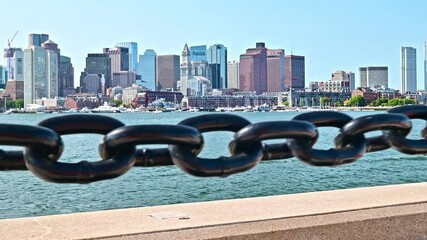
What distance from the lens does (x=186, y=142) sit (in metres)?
2.09

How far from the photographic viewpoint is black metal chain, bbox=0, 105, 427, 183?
2000mm

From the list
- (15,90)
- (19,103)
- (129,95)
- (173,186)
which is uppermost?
(15,90)

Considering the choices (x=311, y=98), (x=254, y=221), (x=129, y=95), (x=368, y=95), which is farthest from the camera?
(x=129, y=95)

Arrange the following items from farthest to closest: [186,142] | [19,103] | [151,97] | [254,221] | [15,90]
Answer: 1. [15,90]
2. [151,97]
3. [19,103]
4. [254,221]
5. [186,142]

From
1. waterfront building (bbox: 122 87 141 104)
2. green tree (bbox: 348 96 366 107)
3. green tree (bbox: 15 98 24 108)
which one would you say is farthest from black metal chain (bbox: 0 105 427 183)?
waterfront building (bbox: 122 87 141 104)

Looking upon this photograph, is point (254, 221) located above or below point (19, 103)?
below

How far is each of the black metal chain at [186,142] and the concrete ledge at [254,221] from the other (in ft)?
1.72

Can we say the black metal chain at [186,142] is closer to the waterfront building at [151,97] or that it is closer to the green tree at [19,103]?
the waterfront building at [151,97]

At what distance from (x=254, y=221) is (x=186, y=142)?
0.88 metres

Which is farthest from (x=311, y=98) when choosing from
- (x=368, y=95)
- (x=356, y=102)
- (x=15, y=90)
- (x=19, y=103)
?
(x=15, y=90)

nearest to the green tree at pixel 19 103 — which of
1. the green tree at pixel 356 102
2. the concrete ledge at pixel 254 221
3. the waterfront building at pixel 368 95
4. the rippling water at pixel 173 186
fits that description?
the green tree at pixel 356 102

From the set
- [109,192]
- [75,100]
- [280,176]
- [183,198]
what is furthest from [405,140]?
[75,100]

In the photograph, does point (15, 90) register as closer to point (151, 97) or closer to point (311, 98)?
point (151, 97)

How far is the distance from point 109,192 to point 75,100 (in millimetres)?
160913
